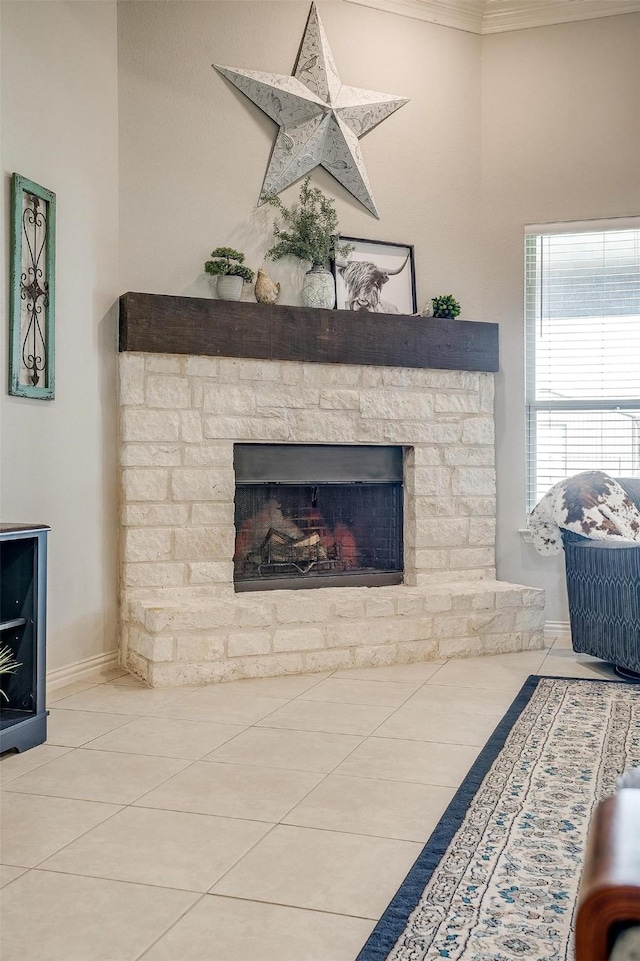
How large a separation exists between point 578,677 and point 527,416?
1.59m

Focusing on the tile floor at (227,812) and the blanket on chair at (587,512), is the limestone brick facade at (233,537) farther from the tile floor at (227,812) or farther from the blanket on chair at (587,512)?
the blanket on chair at (587,512)

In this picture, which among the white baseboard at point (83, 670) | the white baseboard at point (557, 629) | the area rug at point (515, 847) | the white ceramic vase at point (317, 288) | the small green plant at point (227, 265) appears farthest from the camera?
the white baseboard at point (557, 629)

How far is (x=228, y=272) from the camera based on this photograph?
4133mm

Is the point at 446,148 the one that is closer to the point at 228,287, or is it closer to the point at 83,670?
the point at 228,287

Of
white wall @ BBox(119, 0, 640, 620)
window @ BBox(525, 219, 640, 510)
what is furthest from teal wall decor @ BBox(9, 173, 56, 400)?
window @ BBox(525, 219, 640, 510)

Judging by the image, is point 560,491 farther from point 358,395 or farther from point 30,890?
point 30,890

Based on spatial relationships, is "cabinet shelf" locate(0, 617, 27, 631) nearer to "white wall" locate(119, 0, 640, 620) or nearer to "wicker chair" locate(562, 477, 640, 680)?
"white wall" locate(119, 0, 640, 620)

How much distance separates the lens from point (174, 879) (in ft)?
6.18

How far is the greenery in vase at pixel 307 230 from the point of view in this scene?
4.34m

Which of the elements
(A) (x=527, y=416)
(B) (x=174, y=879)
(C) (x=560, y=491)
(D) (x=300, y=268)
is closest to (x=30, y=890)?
(B) (x=174, y=879)

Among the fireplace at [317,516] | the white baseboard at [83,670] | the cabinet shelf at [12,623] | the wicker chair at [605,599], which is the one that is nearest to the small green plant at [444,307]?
the fireplace at [317,516]

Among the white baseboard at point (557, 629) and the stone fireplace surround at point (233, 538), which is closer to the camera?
the stone fireplace surround at point (233, 538)

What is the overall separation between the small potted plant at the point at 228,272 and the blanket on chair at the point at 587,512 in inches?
70.2

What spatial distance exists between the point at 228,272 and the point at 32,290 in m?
1.01
